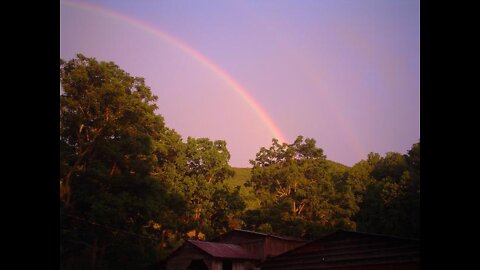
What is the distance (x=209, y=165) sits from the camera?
44.0 metres

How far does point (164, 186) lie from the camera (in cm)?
3334

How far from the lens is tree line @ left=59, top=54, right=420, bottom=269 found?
29.9 m

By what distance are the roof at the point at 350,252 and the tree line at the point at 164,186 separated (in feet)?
30.9

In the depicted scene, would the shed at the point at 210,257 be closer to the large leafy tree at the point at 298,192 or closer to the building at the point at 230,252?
the building at the point at 230,252

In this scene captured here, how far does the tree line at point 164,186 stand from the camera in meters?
29.9

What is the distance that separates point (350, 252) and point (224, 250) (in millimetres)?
8576

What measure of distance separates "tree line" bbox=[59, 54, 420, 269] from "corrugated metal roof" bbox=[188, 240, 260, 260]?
12.1 ft

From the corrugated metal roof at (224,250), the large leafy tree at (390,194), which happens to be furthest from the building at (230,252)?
the large leafy tree at (390,194)

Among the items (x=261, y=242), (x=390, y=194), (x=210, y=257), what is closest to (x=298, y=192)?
(x=390, y=194)

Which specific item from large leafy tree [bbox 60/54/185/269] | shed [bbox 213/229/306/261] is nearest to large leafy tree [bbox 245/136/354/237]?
shed [bbox 213/229/306/261]

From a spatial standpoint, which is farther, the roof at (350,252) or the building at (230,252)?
the building at (230,252)

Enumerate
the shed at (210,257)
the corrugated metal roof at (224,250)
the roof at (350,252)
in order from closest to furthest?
the roof at (350,252) → the shed at (210,257) → the corrugated metal roof at (224,250)
